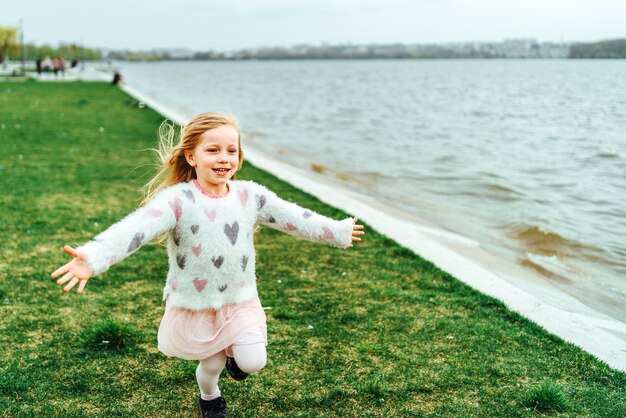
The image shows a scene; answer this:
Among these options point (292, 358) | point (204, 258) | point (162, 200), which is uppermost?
point (162, 200)

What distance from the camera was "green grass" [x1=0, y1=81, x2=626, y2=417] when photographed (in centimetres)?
413

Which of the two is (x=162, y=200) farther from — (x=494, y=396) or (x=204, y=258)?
(x=494, y=396)

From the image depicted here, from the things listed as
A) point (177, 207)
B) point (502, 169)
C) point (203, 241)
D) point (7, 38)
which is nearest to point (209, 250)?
point (203, 241)

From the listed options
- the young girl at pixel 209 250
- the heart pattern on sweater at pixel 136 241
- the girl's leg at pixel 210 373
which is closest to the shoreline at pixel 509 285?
the young girl at pixel 209 250

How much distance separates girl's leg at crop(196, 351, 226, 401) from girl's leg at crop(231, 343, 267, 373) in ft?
0.70

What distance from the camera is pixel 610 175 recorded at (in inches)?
642

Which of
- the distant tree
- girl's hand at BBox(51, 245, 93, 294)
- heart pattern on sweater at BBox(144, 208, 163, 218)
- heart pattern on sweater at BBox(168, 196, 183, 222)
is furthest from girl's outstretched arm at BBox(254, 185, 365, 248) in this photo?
the distant tree

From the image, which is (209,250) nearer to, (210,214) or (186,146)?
(210,214)

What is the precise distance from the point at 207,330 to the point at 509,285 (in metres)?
3.85

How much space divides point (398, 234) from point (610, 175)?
10394 millimetres

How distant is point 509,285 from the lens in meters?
6.45

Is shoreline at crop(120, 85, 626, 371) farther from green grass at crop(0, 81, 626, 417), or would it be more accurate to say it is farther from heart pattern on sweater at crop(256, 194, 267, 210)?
heart pattern on sweater at crop(256, 194, 267, 210)

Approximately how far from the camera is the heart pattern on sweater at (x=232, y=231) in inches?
137

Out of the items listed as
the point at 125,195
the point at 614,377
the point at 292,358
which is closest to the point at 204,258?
the point at 292,358
